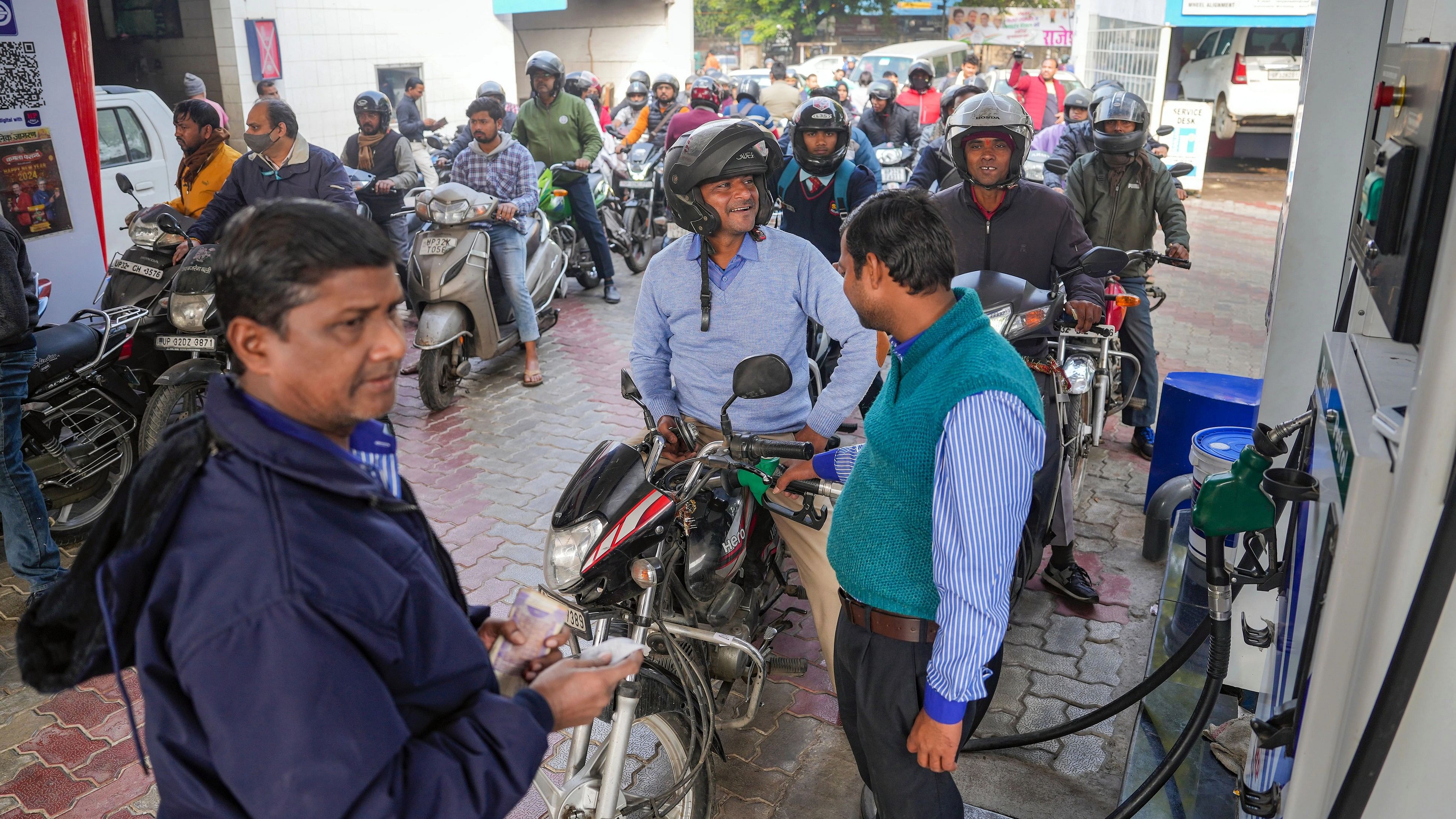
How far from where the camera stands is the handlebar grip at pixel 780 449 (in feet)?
8.37

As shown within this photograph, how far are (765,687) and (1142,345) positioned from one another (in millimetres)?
3275

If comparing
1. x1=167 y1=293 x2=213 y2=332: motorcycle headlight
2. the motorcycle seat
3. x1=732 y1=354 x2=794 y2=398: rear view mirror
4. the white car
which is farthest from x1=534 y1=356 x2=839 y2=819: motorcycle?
the white car

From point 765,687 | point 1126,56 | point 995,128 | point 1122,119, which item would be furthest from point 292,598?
point 1126,56

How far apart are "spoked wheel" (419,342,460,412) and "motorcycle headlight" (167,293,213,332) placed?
1.51 m

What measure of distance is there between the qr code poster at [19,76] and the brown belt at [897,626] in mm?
6411

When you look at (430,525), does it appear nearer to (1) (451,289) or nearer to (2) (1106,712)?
(2) (1106,712)

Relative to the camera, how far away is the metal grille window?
1844cm

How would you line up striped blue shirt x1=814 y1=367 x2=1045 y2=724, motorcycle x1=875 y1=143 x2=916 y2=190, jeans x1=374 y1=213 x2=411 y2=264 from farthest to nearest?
motorcycle x1=875 y1=143 x2=916 y2=190 → jeans x1=374 y1=213 x2=411 y2=264 → striped blue shirt x1=814 y1=367 x2=1045 y2=724

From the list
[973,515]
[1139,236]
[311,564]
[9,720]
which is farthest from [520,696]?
[1139,236]

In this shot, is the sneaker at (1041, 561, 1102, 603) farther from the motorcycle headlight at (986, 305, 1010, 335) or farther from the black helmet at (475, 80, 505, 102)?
the black helmet at (475, 80, 505, 102)

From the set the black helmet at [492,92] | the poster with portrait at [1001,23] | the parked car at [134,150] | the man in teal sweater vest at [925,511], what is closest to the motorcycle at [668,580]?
the man in teal sweater vest at [925,511]

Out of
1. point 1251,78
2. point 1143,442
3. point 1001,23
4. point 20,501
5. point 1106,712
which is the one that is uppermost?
point 1001,23

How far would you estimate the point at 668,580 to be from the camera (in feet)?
8.89

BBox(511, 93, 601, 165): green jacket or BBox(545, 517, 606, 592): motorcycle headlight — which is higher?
BBox(511, 93, 601, 165): green jacket
